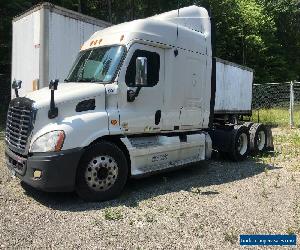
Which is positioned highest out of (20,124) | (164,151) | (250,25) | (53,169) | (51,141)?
(250,25)

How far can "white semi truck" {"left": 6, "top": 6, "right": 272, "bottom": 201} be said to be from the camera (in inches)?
271

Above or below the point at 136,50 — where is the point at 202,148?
below

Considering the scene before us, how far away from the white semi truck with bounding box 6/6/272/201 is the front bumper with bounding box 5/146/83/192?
0.02m

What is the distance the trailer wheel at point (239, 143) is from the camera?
1108 centimetres

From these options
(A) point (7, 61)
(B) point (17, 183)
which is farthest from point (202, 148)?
(A) point (7, 61)

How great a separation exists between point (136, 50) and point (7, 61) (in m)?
16.2

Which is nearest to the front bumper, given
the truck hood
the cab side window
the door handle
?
the truck hood

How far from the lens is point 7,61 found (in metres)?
22.2

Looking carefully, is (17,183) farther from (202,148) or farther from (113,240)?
(202,148)

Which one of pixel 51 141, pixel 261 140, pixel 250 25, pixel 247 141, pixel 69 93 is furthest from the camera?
pixel 250 25

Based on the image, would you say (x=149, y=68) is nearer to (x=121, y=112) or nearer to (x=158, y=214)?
(x=121, y=112)

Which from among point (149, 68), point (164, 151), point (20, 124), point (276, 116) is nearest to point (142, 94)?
point (149, 68)

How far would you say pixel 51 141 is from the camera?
6777mm

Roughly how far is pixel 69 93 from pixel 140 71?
1.32 m
